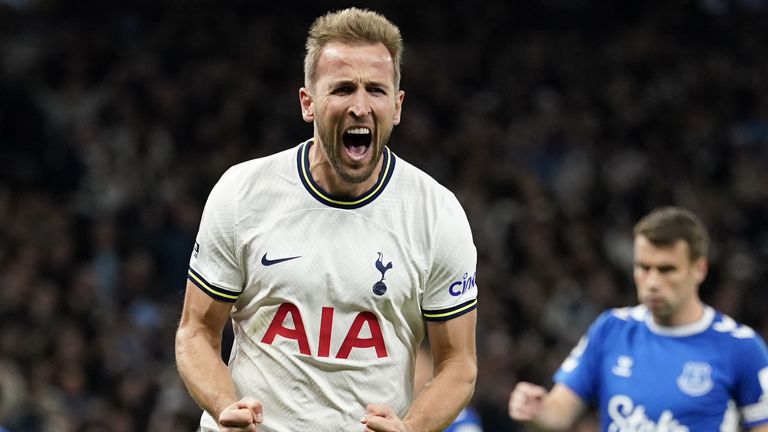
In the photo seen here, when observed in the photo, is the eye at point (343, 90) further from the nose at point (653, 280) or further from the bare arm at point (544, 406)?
the nose at point (653, 280)

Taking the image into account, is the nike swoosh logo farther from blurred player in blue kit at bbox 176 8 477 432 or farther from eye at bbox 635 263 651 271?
eye at bbox 635 263 651 271

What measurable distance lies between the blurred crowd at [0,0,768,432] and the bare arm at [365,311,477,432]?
5751mm

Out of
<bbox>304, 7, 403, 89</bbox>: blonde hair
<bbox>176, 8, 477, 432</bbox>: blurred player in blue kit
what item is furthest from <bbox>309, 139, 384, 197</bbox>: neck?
<bbox>304, 7, 403, 89</bbox>: blonde hair

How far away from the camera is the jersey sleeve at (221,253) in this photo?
3.98m

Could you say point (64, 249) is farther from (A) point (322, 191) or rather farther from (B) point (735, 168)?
(A) point (322, 191)

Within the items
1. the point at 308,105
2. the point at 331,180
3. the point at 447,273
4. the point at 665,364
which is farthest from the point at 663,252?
the point at 308,105

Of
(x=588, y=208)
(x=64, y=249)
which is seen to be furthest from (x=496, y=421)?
(x=64, y=249)

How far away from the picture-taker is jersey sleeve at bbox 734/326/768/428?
570cm

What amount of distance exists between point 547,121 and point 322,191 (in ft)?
31.3

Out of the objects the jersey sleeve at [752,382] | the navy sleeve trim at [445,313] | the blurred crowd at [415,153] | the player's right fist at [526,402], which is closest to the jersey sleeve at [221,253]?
the navy sleeve trim at [445,313]

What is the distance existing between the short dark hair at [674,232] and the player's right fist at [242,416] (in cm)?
295

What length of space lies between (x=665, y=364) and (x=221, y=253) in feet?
8.75

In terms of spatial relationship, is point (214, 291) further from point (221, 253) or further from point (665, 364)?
point (665, 364)

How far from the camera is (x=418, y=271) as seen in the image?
405 centimetres
